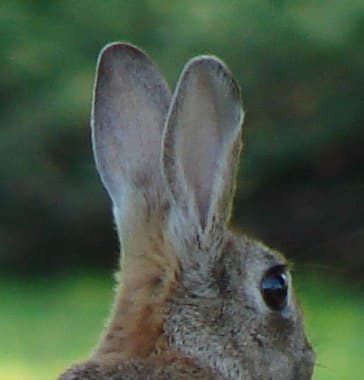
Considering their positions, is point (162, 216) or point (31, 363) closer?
point (162, 216)

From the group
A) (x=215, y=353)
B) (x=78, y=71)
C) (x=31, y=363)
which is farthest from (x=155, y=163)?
(x=78, y=71)

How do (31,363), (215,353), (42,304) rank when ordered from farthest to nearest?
1. (42,304)
2. (31,363)
3. (215,353)

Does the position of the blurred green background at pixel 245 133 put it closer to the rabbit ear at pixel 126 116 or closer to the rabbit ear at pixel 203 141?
the rabbit ear at pixel 126 116

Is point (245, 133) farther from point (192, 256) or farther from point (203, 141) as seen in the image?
point (192, 256)

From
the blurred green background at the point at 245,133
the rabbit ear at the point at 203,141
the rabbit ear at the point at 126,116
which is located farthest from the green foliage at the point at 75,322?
the rabbit ear at the point at 203,141

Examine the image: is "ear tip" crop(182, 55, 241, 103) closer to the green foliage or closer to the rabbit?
the rabbit

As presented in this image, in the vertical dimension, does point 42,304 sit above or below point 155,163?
below

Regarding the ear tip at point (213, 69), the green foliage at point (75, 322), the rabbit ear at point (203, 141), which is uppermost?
the ear tip at point (213, 69)

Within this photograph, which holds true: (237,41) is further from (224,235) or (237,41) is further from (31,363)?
(224,235)
